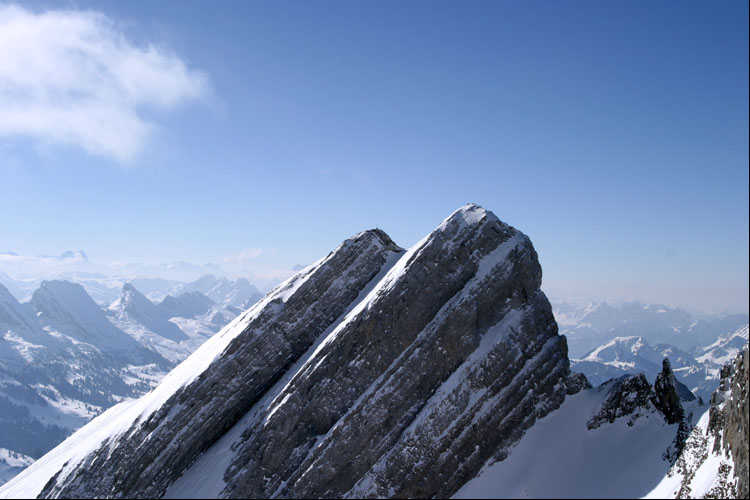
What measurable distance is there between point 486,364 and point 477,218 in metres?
16.2

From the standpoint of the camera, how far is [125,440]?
42000 millimetres

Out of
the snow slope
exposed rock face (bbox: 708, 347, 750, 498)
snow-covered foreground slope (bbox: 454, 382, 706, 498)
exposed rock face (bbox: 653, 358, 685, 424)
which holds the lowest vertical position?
the snow slope

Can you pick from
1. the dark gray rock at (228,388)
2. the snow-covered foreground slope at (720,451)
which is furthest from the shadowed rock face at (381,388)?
the snow-covered foreground slope at (720,451)

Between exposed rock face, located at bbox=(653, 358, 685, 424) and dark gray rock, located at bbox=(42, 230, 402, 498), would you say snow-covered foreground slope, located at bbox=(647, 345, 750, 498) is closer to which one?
exposed rock face, located at bbox=(653, 358, 685, 424)

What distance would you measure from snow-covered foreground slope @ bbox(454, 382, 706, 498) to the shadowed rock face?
1398mm

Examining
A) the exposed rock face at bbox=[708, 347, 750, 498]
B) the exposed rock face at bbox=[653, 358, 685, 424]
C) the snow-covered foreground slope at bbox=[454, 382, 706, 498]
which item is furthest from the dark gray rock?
the exposed rock face at bbox=[708, 347, 750, 498]

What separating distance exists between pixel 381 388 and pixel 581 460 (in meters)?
20.1

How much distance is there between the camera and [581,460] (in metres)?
40.4

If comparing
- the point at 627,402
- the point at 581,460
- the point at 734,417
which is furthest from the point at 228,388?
the point at 734,417

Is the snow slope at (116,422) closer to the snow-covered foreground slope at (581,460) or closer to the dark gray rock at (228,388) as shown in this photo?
the dark gray rock at (228,388)

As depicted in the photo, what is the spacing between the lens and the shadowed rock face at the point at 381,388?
130 feet

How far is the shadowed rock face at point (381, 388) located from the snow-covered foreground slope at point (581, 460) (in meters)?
1.40

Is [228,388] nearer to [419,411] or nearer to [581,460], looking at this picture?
[419,411]

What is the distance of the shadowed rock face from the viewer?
3966cm
